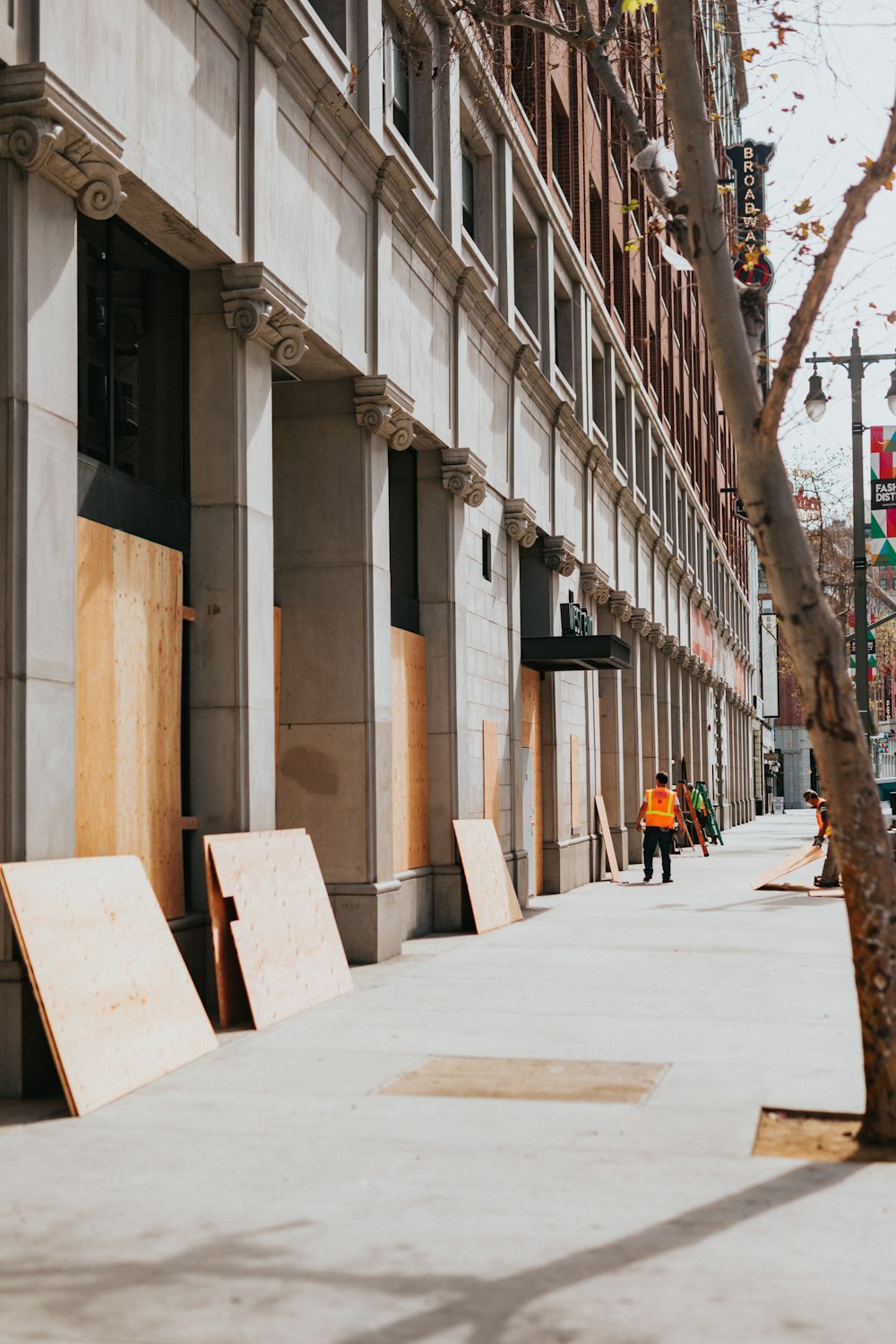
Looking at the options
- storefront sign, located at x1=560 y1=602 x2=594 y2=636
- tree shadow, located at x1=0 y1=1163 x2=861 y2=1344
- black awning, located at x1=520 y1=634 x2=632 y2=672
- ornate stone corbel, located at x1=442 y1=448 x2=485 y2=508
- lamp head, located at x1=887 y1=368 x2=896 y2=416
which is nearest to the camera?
tree shadow, located at x1=0 y1=1163 x2=861 y2=1344

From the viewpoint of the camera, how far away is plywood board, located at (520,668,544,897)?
77.8 feet

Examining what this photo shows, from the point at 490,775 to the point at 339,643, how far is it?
592 centimetres

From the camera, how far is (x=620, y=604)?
3222cm

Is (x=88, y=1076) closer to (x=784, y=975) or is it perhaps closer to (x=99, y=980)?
(x=99, y=980)

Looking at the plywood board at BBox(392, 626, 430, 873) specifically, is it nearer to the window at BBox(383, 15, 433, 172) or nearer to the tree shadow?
the window at BBox(383, 15, 433, 172)

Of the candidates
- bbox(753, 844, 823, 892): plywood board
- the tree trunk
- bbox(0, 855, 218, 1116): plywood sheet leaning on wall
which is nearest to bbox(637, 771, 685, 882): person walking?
bbox(753, 844, 823, 892): plywood board

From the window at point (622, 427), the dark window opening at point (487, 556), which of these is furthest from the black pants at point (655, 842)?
the window at point (622, 427)

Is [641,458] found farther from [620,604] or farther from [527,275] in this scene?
[527,275]

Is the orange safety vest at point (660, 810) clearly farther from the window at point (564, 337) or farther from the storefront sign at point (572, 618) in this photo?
the window at point (564, 337)

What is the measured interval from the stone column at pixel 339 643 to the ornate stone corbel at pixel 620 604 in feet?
55.6

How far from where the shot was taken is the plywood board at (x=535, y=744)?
2372cm

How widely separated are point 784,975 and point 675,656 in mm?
31542

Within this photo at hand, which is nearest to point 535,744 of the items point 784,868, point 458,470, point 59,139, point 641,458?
point 784,868

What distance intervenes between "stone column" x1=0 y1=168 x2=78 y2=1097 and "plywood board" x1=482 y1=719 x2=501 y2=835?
1124 centimetres
